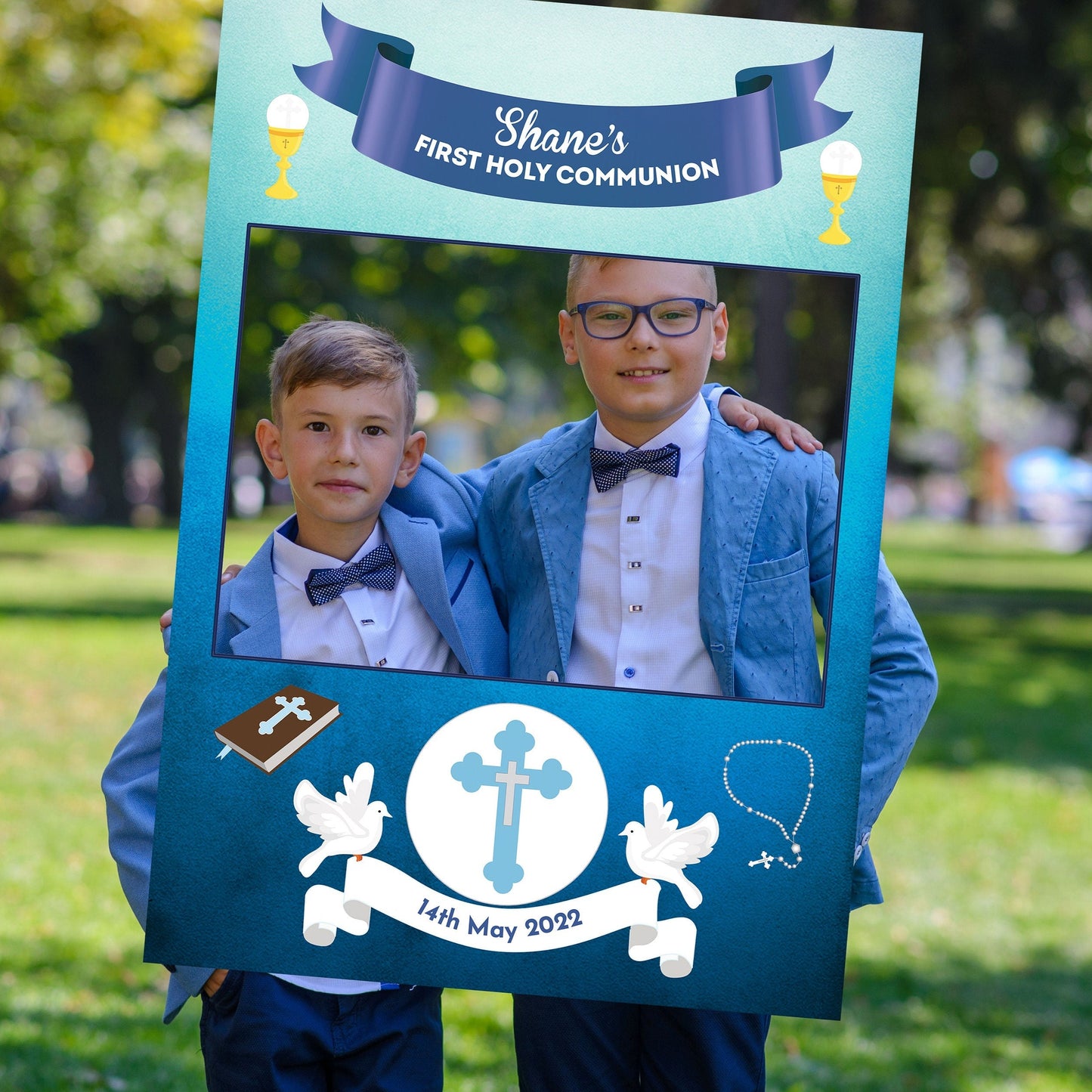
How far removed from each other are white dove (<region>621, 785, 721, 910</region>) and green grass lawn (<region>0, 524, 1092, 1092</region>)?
69 centimetres

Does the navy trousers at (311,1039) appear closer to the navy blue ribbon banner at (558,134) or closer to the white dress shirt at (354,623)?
the white dress shirt at (354,623)


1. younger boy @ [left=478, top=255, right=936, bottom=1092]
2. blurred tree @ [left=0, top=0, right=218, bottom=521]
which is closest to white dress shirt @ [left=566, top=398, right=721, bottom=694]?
younger boy @ [left=478, top=255, right=936, bottom=1092]

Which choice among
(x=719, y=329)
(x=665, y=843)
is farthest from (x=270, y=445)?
(x=665, y=843)

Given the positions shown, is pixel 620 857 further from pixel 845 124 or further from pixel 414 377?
pixel 845 124

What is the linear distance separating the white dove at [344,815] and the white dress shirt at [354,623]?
20 cm

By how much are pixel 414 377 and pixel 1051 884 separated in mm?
5196

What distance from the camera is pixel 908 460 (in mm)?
25000

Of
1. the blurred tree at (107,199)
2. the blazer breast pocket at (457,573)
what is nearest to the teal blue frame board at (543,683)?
the blazer breast pocket at (457,573)

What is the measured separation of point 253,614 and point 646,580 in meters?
0.55

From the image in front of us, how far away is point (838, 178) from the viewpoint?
1.81 meters

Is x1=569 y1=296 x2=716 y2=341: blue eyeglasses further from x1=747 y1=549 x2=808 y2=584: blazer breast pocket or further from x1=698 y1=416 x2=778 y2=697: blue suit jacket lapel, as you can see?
x1=747 y1=549 x2=808 y2=584: blazer breast pocket

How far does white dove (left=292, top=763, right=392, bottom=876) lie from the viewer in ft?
5.90

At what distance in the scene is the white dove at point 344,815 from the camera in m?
1.80

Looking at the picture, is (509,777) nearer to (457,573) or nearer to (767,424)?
(457,573)
